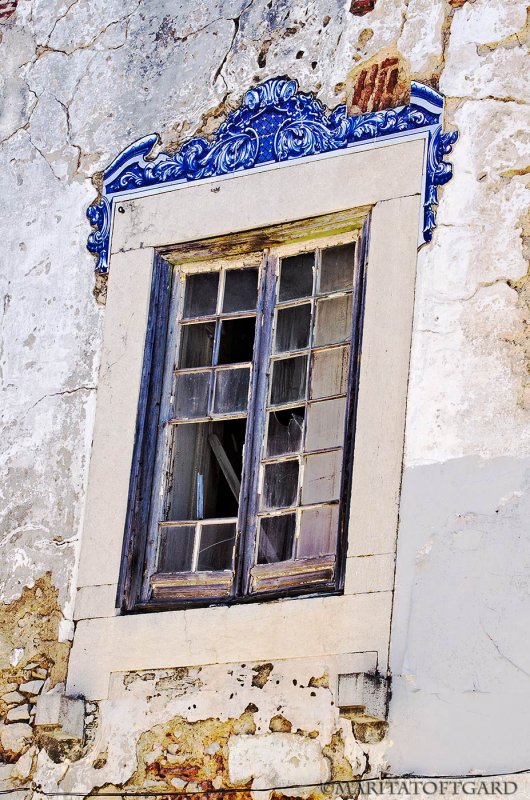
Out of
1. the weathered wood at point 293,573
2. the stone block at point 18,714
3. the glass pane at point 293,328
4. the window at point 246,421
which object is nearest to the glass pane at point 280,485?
the window at point 246,421

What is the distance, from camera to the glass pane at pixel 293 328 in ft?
21.4

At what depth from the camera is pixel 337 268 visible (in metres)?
6.53

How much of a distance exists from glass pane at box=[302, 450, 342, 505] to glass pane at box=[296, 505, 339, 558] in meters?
0.05

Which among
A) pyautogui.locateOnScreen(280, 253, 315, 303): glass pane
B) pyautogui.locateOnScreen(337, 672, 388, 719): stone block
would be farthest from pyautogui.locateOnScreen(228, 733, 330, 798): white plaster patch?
pyautogui.locateOnScreen(280, 253, 315, 303): glass pane

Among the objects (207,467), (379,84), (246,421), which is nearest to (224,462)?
(207,467)

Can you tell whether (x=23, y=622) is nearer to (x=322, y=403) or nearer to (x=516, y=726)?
(x=322, y=403)

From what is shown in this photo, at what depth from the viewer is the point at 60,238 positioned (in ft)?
23.6

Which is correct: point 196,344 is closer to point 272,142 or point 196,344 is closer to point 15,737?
point 272,142

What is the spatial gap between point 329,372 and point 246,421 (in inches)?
15.3

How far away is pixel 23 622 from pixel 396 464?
170 cm

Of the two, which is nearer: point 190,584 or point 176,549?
point 190,584

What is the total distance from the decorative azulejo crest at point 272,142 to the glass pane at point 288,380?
747 millimetres

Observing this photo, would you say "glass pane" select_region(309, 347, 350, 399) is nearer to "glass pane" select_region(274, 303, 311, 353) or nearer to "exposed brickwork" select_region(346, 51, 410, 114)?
"glass pane" select_region(274, 303, 311, 353)

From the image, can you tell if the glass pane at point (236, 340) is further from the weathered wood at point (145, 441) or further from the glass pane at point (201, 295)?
the weathered wood at point (145, 441)
